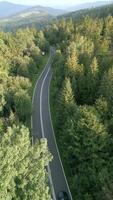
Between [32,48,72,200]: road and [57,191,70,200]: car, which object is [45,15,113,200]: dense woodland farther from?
[57,191,70,200]: car

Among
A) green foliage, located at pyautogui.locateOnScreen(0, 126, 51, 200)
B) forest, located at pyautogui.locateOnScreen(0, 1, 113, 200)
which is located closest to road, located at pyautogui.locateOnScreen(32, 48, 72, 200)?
forest, located at pyautogui.locateOnScreen(0, 1, 113, 200)

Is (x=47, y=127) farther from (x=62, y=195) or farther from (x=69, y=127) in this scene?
(x=62, y=195)

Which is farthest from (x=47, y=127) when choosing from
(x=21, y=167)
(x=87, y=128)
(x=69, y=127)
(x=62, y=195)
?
(x=21, y=167)

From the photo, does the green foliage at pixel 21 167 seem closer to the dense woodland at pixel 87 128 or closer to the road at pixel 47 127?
the dense woodland at pixel 87 128

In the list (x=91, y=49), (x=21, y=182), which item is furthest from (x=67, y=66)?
(x=21, y=182)

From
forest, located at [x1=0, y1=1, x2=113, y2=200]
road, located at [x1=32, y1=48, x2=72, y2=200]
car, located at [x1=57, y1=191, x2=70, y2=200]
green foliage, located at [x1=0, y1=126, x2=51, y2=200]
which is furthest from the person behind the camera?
road, located at [x1=32, y1=48, x2=72, y2=200]

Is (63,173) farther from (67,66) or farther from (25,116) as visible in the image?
(67,66)

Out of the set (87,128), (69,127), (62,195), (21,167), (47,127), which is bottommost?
(62,195)

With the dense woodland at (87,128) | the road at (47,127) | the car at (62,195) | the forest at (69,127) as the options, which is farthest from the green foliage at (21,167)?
the road at (47,127)
